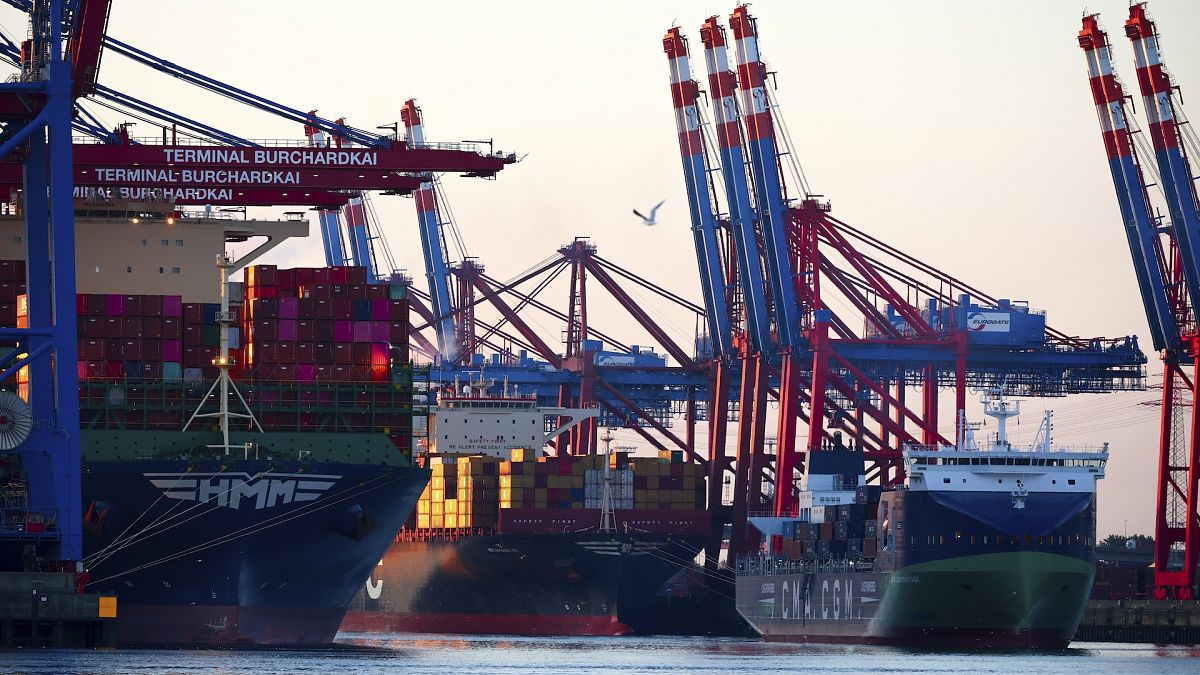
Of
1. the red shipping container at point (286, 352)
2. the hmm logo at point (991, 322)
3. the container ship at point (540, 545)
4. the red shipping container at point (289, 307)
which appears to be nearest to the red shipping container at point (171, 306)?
the red shipping container at point (289, 307)

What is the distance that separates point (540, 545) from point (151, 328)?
88.6 ft

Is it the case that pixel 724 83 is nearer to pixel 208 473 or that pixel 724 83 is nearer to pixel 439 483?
pixel 439 483

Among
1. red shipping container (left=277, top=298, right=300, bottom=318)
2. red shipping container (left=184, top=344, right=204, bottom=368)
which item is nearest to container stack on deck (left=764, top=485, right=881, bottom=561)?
red shipping container (left=277, top=298, right=300, bottom=318)

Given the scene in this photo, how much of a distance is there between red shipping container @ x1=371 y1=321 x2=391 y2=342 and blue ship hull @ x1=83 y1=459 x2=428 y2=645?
3.37 metres

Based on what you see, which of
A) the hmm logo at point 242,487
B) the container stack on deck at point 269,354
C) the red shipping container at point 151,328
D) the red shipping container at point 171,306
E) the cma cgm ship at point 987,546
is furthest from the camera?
the cma cgm ship at point 987,546

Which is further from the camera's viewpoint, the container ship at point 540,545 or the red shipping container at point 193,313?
the container ship at point 540,545

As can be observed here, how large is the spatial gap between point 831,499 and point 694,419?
75.7ft

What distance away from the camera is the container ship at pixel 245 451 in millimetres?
55875

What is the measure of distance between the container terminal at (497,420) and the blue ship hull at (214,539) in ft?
0.24

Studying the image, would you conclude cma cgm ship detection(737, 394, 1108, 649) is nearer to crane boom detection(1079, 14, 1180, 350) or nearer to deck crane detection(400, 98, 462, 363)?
crane boom detection(1079, 14, 1180, 350)

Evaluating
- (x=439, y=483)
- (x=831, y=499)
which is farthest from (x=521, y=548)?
(x=831, y=499)

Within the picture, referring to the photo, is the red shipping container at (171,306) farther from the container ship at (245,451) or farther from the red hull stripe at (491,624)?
the red hull stripe at (491,624)

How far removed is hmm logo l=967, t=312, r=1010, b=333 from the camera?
91125 mm

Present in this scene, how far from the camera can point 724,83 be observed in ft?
280
